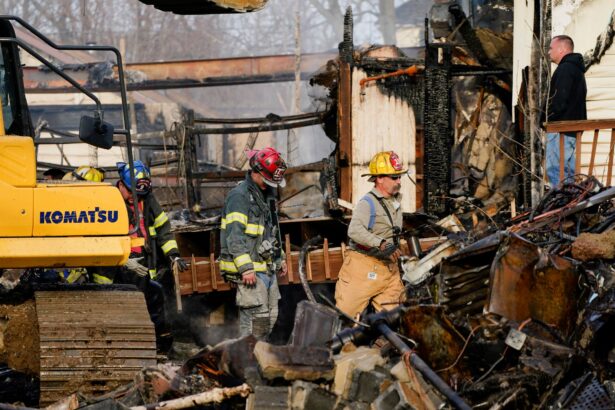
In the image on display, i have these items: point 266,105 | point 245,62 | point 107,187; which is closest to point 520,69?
point 107,187

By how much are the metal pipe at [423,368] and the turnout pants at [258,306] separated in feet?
7.34

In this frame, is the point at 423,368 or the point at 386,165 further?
the point at 386,165

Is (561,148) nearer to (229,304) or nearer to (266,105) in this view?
(229,304)

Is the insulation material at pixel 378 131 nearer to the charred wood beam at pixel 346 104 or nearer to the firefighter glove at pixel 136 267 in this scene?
the charred wood beam at pixel 346 104

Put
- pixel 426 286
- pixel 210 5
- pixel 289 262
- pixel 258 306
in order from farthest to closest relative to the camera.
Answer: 1. pixel 289 262
2. pixel 258 306
3. pixel 426 286
4. pixel 210 5

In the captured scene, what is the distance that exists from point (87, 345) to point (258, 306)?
7.47ft

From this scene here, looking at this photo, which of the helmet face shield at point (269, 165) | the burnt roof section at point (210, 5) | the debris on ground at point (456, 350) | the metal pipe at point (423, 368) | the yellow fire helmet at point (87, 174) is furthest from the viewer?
the helmet face shield at point (269, 165)

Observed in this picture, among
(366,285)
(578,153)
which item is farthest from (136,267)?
(578,153)

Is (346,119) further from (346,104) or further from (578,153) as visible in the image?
(578,153)

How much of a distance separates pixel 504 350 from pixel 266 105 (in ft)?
141

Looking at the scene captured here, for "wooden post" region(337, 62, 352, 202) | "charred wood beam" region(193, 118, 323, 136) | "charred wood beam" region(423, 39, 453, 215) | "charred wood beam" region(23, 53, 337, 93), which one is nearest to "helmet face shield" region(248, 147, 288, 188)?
"wooden post" region(337, 62, 352, 202)

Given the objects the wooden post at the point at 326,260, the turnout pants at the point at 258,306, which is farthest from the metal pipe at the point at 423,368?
the wooden post at the point at 326,260

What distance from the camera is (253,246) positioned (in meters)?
8.85

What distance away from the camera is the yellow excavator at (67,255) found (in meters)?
6.43
